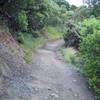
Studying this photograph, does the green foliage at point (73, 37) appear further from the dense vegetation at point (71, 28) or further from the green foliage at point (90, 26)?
the green foliage at point (90, 26)

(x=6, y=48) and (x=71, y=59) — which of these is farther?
(x=71, y=59)

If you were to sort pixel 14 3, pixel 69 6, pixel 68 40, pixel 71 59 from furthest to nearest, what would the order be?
1. pixel 69 6
2. pixel 68 40
3. pixel 14 3
4. pixel 71 59

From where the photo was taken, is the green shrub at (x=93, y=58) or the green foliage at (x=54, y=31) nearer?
the green shrub at (x=93, y=58)

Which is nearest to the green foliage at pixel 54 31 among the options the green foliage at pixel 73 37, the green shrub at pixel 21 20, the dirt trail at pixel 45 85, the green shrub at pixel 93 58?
the green foliage at pixel 73 37

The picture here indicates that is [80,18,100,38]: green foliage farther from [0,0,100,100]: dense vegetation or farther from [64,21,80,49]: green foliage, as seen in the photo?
[64,21,80,49]: green foliage

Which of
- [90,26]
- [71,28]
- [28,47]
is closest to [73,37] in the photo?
[71,28]

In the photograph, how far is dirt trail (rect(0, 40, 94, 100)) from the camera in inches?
439

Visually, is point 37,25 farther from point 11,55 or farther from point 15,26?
point 11,55

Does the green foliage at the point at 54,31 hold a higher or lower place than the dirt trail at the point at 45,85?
lower

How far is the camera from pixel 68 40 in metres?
29.6

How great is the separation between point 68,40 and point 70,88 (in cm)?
1689

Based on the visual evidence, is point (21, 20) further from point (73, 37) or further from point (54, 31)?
point (54, 31)

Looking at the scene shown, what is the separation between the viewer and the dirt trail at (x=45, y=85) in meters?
11.1

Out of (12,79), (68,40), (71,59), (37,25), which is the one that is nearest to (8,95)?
(12,79)
